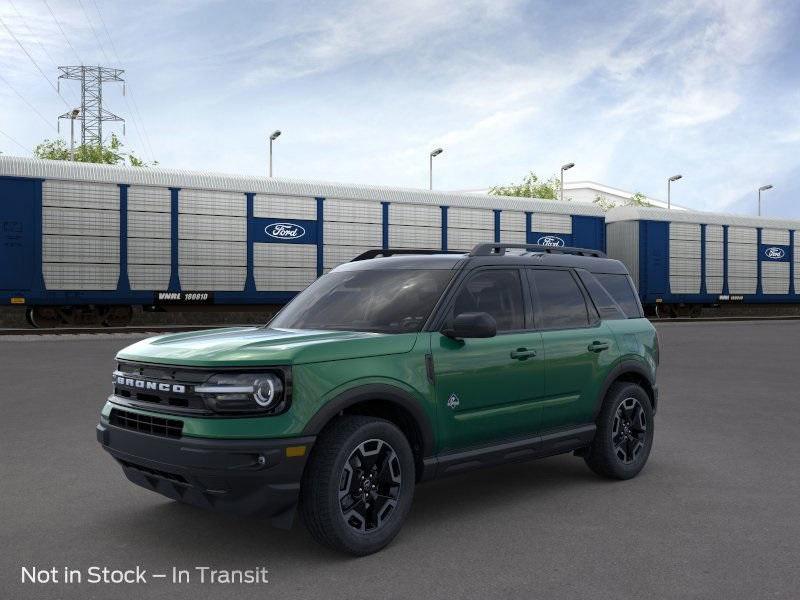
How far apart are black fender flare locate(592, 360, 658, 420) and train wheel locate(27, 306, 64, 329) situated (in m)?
19.5

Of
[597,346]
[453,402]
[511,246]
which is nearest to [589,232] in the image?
[597,346]

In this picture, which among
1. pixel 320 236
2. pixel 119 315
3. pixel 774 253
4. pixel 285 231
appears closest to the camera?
pixel 119 315

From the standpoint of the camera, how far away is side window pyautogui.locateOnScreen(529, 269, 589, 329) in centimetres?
582

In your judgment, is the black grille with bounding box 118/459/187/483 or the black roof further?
the black roof

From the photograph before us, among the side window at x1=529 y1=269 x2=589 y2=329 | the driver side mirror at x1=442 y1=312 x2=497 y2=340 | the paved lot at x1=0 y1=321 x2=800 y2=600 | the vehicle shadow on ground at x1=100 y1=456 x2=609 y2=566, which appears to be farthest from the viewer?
the side window at x1=529 y1=269 x2=589 y2=329

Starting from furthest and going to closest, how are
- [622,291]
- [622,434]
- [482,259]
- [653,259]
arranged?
[653,259], [622,291], [622,434], [482,259]

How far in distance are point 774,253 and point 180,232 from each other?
26.6 m

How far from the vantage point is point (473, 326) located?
475 cm

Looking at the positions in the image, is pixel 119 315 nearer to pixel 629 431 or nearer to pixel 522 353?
pixel 629 431

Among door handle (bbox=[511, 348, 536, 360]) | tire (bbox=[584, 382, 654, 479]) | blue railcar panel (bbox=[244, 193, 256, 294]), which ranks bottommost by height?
tire (bbox=[584, 382, 654, 479])

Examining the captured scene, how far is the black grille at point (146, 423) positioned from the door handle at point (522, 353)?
224 cm

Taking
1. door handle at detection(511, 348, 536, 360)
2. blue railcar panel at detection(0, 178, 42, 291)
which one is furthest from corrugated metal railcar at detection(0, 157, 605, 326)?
door handle at detection(511, 348, 536, 360)

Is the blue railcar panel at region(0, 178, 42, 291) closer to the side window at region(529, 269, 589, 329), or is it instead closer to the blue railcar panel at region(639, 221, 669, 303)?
the side window at region(529, 269, 589, 329)

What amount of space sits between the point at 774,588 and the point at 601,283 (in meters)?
3.04
